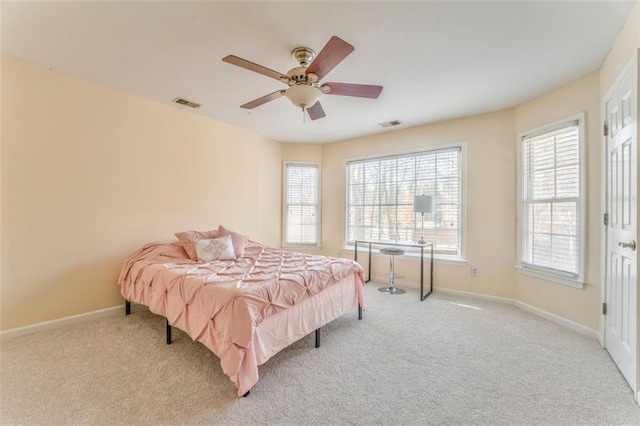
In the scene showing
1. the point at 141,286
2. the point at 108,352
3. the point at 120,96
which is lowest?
the point at 108,352

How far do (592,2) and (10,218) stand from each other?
15.8 feet

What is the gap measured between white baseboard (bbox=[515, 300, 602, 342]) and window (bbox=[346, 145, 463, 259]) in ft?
3.04

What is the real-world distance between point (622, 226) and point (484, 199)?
5.60 ft

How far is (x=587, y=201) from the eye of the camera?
2.69m

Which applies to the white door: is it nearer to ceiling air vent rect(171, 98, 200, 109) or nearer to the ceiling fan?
the ceiling fan

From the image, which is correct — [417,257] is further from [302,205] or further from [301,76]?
[301,76]

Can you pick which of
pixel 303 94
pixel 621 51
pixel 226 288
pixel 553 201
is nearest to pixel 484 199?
pixel 553 201

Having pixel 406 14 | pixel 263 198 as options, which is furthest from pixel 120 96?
pixel 406 14

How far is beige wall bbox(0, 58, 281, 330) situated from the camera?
2.53 metres

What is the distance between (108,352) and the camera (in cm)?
228

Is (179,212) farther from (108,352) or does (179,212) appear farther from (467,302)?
(467,302)

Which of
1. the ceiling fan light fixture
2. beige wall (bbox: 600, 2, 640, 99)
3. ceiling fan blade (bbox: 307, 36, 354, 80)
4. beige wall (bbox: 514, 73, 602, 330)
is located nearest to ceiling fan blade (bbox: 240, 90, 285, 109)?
the ceiling fan light fixture

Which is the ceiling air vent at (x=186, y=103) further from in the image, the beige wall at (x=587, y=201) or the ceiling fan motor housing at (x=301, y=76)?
the beige wall at (x=587, y=201)

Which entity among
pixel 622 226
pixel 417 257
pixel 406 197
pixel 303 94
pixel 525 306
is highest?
pixel 303 94
